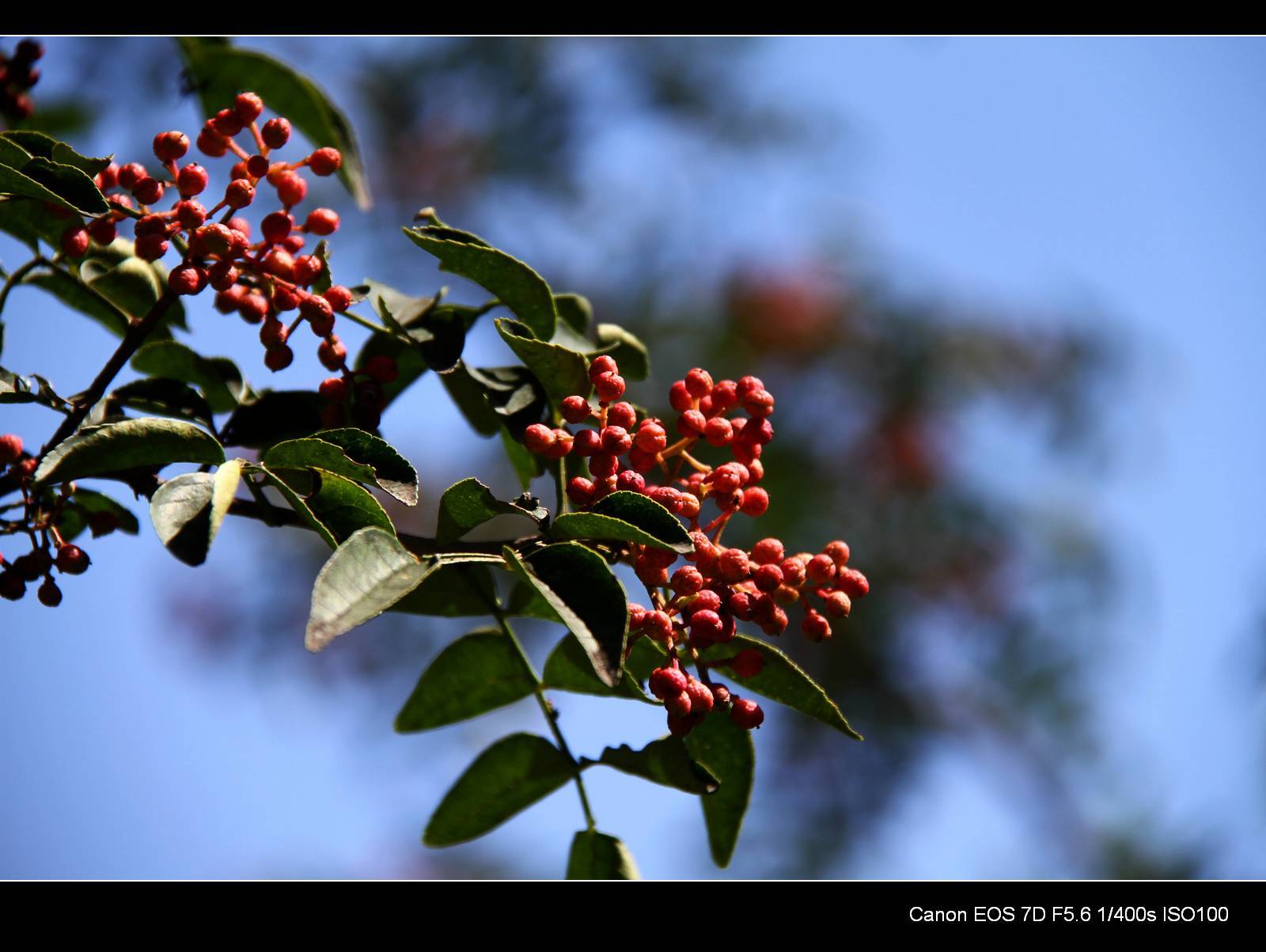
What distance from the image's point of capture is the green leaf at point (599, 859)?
1.30 meters

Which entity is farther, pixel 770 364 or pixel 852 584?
pixel 770 364

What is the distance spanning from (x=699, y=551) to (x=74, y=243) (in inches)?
29.3

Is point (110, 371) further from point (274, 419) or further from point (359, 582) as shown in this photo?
point (359, 582)

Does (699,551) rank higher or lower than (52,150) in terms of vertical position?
lower

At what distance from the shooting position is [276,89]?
1.61m

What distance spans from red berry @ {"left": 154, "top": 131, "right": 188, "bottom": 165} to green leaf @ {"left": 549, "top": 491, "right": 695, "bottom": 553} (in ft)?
1.89

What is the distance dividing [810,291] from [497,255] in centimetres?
502

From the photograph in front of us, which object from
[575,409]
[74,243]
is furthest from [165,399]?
[575,409]

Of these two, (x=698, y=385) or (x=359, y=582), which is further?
(x=698, y=385)

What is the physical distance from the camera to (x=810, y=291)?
6.06 metres

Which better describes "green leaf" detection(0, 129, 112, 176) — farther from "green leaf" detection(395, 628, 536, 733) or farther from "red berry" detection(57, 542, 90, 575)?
"green leaf" detection(395, 628, 536, 733)

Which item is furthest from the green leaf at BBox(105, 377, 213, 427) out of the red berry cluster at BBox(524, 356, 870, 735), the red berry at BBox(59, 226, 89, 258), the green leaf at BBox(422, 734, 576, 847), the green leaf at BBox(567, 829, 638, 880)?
the green leaf at BBox(567, 829, 638, 880)
